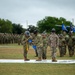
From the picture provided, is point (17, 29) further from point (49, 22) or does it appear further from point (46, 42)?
point (46, 42)

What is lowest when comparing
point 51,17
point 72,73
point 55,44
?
point 72,73

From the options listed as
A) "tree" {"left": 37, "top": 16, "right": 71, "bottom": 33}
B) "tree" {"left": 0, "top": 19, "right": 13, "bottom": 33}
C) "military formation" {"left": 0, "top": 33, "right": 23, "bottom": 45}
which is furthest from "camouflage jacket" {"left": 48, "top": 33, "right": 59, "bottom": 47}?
"tree" {"left": 37, "top": 16, "right": 71, "bottom": 33}

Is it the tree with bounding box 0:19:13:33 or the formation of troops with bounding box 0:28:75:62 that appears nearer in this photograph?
the formation of troops with bounding box 0:28:75:62

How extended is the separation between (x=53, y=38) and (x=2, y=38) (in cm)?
3566

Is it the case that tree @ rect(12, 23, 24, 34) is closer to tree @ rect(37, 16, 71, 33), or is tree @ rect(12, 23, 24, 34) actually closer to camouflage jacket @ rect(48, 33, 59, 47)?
tree @ rect(37, 16, 71, 33)

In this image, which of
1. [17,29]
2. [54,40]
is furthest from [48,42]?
[17,29]

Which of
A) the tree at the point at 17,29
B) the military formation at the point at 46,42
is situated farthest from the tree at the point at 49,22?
the military formation at the point at 46,42

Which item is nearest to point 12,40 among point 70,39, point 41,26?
point 70,39

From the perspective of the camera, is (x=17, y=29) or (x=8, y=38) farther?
(x=17, y=29)

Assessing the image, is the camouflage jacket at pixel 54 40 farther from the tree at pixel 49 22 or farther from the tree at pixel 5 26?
the tree at pixel 49 22

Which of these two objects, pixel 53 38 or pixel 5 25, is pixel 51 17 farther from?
pixel 53 38

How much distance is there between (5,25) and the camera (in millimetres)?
112625

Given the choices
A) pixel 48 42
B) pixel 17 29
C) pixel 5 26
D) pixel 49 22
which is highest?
pixel 49 22

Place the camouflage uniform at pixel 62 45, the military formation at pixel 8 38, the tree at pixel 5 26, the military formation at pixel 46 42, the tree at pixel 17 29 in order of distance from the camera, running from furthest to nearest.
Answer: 1. the tree at pixel 17 29
2. the tree at pixel 5 26
3. the military formation at pixel 8 38
4. the camouflage uniform at pixel 62 45
5. the military formation at pixel 46 42
